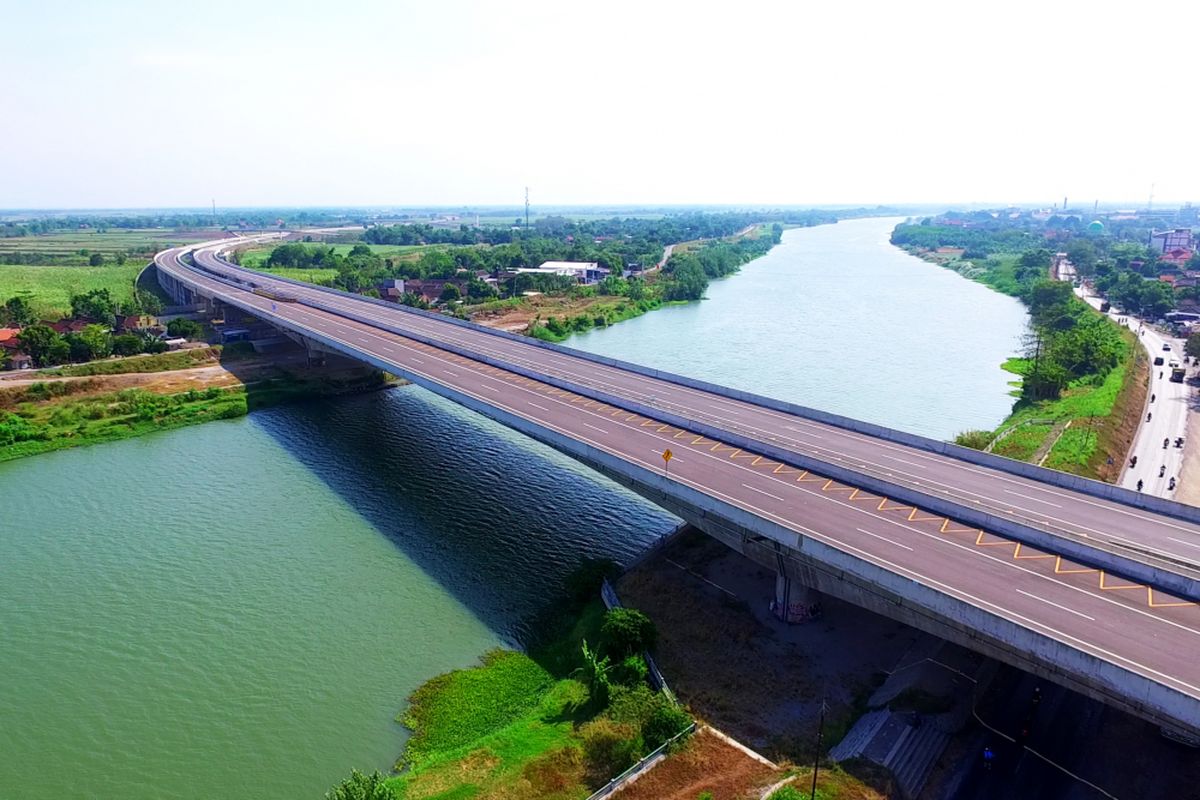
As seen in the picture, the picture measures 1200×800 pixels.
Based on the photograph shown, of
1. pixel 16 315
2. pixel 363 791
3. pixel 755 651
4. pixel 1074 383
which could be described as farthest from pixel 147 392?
pixel 1074 383

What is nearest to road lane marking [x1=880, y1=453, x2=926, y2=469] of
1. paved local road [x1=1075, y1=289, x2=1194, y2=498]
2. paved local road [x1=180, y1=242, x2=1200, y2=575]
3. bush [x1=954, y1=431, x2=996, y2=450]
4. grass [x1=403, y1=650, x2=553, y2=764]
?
paved local road [x1=180, y1=242, x2=1200, y2=575]

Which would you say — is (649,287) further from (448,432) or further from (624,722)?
(624,722)

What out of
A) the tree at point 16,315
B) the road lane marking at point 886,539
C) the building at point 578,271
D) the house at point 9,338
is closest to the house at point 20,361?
the house at point 9,338

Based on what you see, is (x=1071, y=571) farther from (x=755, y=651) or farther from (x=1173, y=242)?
(x=1173, y=242)

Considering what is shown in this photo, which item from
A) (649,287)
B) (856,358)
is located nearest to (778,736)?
(856,358)

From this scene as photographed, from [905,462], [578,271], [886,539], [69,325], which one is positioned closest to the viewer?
[886,539]

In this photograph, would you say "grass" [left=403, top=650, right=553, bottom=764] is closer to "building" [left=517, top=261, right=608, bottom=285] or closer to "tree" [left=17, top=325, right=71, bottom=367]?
"tree" [left=17, top=325, right=71, bottom=367]
